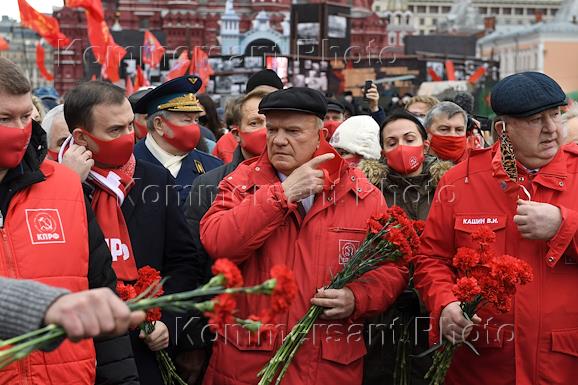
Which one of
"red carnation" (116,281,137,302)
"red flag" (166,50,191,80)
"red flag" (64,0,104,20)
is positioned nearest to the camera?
"red carnation" (116,281,137,302)

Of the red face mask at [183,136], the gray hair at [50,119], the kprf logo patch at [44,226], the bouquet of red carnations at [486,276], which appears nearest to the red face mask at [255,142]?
the red face mask at [183,136]

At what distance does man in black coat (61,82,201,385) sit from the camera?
13.7 ft

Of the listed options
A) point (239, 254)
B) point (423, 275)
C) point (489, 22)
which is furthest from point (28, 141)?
point (489, 22)

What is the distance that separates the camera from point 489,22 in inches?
3858

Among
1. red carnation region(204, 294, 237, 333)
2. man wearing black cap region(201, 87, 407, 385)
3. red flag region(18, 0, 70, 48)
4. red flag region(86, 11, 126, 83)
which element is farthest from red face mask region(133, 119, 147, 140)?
red flag region(86, 11, 126, 83)

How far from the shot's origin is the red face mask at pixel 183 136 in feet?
18.2

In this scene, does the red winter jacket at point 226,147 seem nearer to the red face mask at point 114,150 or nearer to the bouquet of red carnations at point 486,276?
the red face mask at point 114,150

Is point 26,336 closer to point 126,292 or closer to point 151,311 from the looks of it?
point 126,292

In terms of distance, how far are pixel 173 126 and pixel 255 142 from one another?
17.8 inches

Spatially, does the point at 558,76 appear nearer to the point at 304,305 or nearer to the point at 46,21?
the point at 46,21

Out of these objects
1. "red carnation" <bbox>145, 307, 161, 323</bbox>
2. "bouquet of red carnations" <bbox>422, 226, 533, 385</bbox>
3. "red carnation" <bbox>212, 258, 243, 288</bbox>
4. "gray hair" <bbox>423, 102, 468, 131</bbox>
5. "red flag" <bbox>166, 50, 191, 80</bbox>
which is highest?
"red carnation" <bbox>212, 258, 243, 288</bbox>

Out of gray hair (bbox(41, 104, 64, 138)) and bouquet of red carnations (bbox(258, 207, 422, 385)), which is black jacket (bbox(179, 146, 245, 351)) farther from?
gray hair (bbox(41, 104, 64, 138))

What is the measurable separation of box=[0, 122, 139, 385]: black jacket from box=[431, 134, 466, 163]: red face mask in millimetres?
3021

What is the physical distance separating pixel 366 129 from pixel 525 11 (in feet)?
416
